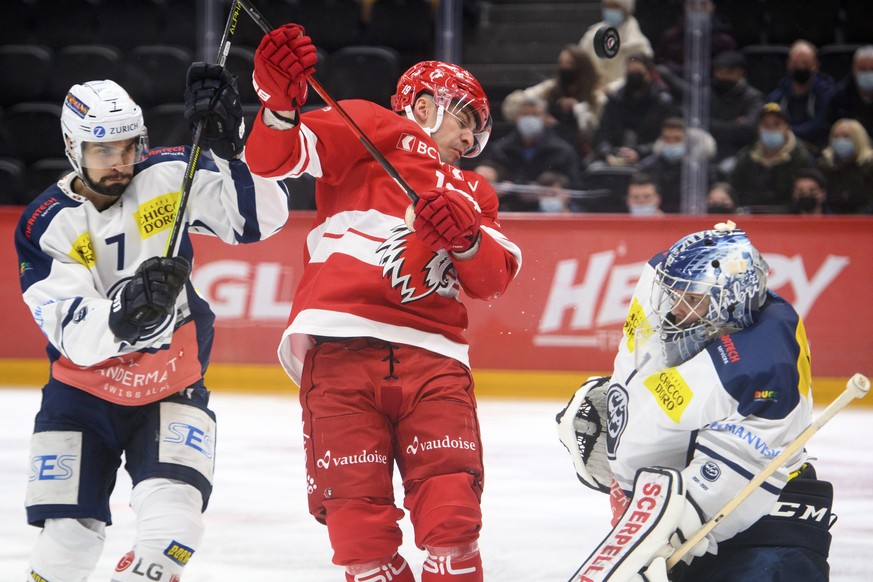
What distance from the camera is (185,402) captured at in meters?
2.47

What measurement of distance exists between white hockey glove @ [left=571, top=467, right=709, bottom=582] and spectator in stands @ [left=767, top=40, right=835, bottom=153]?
3.99 m

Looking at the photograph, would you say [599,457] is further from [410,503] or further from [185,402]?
[185,402]

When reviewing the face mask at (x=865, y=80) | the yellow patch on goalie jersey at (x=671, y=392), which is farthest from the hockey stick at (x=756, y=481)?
the face mask at (x=865, y=80)

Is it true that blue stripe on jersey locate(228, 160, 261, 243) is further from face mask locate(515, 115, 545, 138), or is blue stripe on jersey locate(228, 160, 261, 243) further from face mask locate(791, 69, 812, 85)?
face mask locate(791, 69, 812, 85)

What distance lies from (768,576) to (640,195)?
362cm

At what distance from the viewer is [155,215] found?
7.93 feet

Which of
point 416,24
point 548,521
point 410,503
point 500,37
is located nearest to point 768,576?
point 410,503

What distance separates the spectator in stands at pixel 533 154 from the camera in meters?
5.66

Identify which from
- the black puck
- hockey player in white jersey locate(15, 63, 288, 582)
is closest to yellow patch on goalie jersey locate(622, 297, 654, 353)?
hockey player in white jersey locate(15, 63, 288, 582)

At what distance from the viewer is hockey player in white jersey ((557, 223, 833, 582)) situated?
198 cm

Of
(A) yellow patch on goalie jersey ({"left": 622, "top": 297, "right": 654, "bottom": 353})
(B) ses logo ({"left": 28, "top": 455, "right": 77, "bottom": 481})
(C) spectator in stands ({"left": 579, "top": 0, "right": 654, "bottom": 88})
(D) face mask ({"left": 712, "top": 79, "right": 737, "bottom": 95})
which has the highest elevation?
(C) spectator in stands ({"left": 579, "top": 0, "right": 654, "bottom": 88})

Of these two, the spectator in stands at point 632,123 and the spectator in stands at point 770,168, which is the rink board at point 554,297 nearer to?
the spectator in stands at point 770,168

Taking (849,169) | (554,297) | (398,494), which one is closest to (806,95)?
(849,169)

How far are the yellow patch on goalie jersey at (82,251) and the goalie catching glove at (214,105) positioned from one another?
0.98ft
